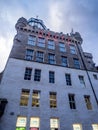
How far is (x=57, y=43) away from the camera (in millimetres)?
26844

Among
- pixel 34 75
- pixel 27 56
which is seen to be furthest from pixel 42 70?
pixel 27 56

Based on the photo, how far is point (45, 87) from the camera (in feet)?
61.2

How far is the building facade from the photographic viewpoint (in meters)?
15.6

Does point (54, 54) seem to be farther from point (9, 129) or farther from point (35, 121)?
point (9, 129)

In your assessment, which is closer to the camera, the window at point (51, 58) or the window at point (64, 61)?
the window at point (51, 58)

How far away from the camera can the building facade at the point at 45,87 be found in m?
15.6

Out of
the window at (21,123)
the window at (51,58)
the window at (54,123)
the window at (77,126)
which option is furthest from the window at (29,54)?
the window at (77,126)

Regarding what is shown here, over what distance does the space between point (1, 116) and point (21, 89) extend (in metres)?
4.21

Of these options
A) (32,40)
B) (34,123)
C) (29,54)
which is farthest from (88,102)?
(32,40)

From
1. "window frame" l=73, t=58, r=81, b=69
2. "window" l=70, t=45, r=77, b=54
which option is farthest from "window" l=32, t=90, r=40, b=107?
"window" l=70, t=45, r=77, b=54

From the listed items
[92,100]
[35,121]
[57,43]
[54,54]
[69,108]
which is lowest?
[35,121]

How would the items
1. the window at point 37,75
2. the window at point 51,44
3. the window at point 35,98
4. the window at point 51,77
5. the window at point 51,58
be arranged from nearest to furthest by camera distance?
the window at point 35,98 → the window at point 37,75 → the window at point 51,77 → the window at point 51,58 → the window at point 51,44

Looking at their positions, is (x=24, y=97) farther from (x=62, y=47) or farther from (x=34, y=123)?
(x=62, y=47)

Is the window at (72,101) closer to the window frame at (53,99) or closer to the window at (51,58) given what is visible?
the window frame at (53,99)
